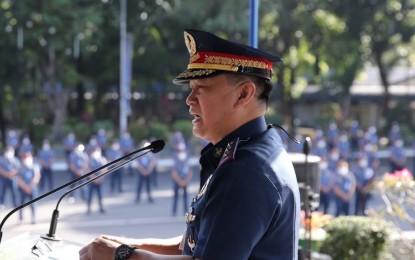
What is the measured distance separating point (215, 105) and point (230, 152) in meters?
0.13

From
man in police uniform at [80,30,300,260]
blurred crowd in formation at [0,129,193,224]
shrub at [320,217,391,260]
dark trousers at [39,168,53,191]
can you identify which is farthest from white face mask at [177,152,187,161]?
man in police uniform at [80,30,300,260]

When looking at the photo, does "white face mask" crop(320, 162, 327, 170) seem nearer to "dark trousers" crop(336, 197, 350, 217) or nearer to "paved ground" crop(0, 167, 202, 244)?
"dark trousers" crop(336, 197, 350, 217)

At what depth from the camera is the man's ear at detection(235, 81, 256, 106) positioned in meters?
1.56

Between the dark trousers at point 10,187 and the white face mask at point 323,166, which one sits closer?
the dark trousers at point 10,187

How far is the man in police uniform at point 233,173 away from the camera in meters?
1.36

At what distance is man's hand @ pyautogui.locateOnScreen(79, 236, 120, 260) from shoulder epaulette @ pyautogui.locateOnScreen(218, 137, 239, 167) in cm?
30

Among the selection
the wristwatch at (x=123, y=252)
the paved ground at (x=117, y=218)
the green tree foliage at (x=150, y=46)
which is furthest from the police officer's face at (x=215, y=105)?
the green tree foliage at (x=150, y=46)

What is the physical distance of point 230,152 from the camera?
148 centimetres

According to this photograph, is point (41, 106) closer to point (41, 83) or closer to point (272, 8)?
point (41, 83)

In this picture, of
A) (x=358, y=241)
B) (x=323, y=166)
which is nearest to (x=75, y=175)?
(x=323, y=166)

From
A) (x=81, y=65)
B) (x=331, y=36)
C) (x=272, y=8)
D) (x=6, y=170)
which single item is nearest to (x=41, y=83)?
(x=81, y=65)

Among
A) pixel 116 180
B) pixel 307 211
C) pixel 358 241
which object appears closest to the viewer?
pixel 307 211

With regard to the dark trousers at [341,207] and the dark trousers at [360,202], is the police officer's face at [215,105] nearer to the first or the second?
the dark trousers at [341,207]

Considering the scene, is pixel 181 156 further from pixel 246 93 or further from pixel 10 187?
pixel 246 93
